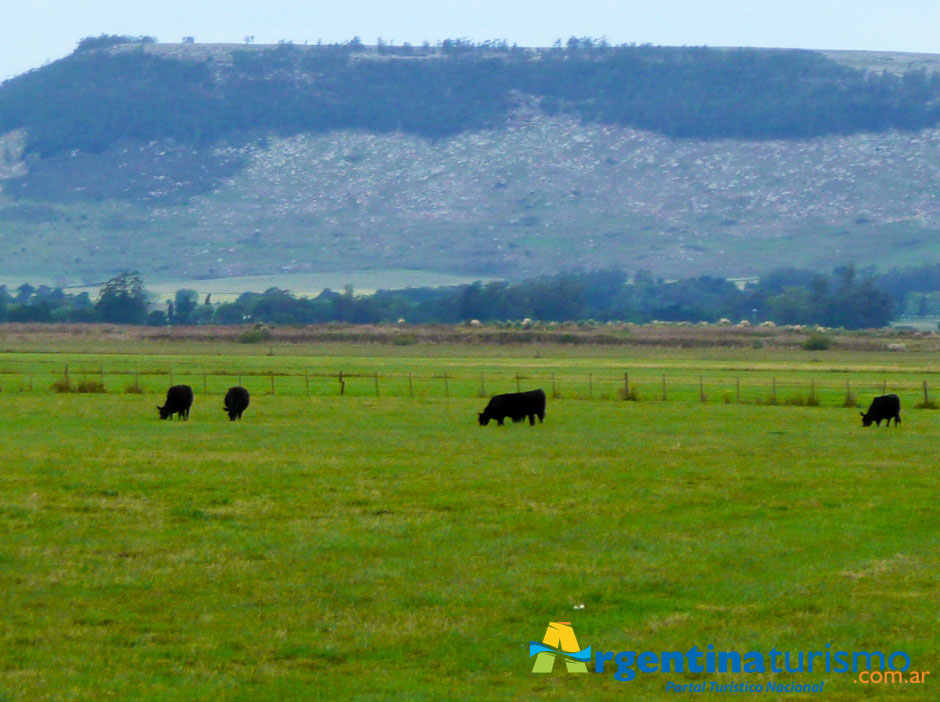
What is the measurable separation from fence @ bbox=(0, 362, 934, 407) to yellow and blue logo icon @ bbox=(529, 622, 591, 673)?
37394mm

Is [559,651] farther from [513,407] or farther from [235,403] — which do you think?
[235,403]

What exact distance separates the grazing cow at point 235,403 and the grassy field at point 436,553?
94 centimetres

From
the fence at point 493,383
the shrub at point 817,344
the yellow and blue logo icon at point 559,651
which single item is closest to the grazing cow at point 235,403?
the fence at point 493,383

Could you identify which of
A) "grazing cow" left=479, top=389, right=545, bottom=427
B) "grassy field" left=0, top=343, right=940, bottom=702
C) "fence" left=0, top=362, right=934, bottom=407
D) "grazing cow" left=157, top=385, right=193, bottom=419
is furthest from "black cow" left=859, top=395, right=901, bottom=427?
"grazing cow" left=157, top=385, right=193, bottom=419

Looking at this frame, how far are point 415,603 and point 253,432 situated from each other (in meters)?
20.1

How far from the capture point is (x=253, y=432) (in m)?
34.6

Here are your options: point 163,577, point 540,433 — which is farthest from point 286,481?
point 540,433

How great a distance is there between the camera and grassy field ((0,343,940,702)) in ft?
42.0

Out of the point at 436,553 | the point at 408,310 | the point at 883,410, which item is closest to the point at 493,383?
the point at 883,410

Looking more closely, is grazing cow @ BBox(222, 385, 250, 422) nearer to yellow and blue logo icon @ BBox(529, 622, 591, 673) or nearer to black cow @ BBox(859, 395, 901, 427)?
black cow @ BBox(859, 395, 901, 427)

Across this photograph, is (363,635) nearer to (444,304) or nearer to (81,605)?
(81,605)

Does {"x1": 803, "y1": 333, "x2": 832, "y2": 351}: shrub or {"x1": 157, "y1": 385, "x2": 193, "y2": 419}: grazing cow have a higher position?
{"x1": 157, "y1": 385, "x2": 193, "y2": 419}: grazing cow

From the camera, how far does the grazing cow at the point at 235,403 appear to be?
39.1m

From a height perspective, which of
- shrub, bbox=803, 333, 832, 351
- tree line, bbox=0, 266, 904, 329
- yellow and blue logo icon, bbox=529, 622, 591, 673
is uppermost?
tree line, bbox=0, 266, 904, 329
